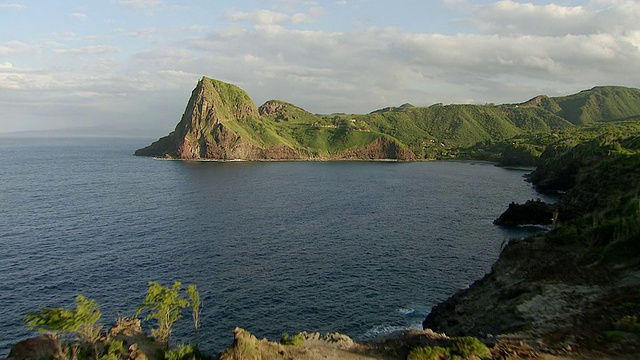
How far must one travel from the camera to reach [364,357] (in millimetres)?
33469

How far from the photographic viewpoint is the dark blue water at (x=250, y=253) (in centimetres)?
5900

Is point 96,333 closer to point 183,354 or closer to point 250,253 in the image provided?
point 183,354

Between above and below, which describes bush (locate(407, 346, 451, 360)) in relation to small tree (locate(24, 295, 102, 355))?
below

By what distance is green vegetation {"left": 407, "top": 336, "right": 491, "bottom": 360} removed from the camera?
98.1 feet

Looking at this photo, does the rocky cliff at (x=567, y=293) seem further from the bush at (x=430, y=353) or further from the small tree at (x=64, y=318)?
the small tree at (x=64, y=318)

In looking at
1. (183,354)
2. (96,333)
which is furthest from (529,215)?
(96,333)

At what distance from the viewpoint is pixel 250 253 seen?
281ft

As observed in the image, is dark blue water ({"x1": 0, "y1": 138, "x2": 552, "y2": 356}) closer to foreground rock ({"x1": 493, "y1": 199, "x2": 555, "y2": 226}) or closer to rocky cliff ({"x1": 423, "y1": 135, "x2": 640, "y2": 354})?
foreground rock ({"x1": 493, "y1": 199, "x2": 555, "y2": 226})

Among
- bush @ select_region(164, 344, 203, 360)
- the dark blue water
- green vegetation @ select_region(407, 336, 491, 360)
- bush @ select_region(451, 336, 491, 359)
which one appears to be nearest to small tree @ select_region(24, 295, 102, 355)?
bush @ select_region(164, 344, 203, 360)

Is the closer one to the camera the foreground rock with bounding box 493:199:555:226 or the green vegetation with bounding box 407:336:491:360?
the green vegetation with bounding box 407:336:491:360

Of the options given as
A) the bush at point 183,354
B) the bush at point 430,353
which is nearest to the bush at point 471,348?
the bush at point 430,353

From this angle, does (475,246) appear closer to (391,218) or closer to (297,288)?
(391,218)

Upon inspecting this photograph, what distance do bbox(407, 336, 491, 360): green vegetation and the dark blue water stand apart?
2274cm

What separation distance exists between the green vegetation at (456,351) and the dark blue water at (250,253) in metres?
22.7
